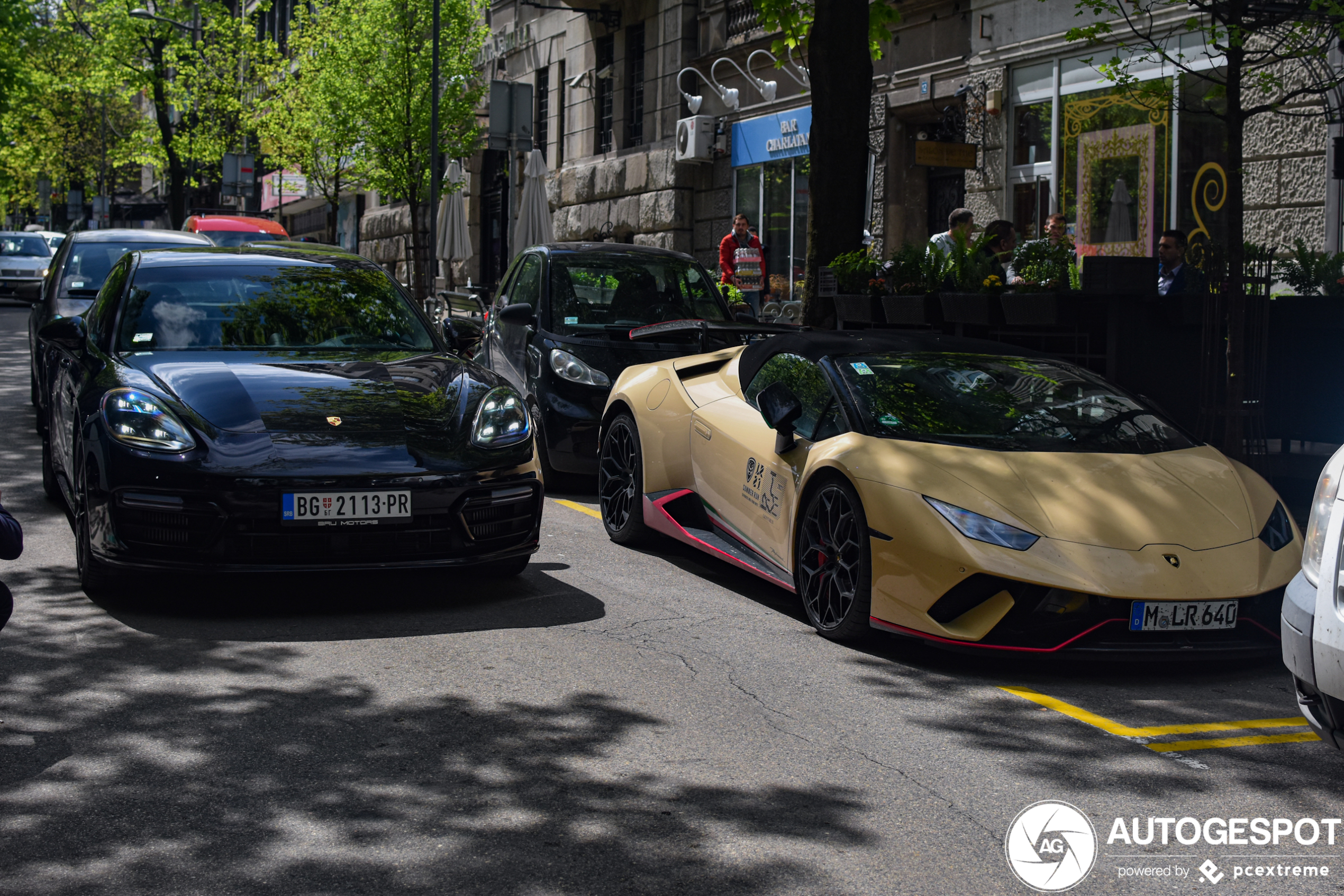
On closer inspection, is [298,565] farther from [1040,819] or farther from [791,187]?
[791,187]

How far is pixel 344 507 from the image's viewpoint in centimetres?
594

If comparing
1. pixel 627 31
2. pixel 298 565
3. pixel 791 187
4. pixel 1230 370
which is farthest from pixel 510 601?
pixel 627 31

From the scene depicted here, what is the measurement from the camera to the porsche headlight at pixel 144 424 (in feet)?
19.6

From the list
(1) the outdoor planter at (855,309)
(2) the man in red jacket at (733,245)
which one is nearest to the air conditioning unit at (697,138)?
(2) the man in red jacket at (733,245)

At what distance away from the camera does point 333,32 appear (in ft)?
120

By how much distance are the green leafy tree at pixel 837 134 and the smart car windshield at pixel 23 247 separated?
31190 millimetres

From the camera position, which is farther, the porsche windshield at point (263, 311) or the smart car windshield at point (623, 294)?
the smart car windshield at point (623, 294)

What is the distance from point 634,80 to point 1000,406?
23435 millimetres

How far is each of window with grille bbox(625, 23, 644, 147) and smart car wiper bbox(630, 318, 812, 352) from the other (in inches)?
746

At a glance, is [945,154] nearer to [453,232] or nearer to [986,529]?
[453,232]

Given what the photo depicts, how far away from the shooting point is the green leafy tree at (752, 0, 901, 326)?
479 inches

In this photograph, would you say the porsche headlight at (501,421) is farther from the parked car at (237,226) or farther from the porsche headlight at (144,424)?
the parked car at (237,226)

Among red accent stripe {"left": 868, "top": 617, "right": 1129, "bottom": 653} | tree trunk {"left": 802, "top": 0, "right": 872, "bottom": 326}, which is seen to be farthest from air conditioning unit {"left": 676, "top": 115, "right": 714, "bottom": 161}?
red accent stripe {"left": 868, "top": 617, "right": 1129, "bottom": 653}

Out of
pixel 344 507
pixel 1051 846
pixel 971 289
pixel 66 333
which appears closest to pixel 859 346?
pixel 344 507
